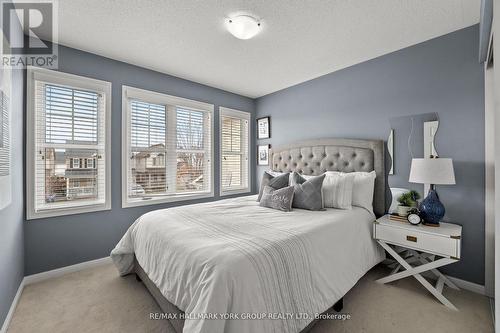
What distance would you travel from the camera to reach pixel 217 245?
138 centimetres

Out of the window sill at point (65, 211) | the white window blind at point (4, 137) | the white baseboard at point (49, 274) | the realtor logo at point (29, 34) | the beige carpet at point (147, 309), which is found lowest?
the beige carpet at point (147, 309)

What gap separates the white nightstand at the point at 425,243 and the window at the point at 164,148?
102 inches

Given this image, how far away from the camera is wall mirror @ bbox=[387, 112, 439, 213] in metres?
2.33

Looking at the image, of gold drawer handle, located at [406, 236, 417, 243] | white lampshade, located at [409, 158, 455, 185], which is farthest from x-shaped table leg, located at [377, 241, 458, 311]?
white lampshade, located at [409, 158, 455, 185]

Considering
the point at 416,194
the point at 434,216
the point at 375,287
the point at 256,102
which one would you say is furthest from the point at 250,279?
the point at 256,102

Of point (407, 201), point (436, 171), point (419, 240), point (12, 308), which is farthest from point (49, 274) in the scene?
point (436, 171)

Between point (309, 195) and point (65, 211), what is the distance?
8.91ft

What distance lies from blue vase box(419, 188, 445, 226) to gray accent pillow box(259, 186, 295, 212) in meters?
1.23

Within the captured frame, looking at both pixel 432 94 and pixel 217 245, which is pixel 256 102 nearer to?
pixel 432 94

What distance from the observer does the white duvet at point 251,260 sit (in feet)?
3.70

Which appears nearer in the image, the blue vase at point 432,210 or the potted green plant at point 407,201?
the blue vase at point 432,210

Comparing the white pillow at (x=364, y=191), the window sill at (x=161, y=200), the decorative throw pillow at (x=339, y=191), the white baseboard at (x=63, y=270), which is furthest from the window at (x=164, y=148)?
the white pillow at (x=364, y=191)

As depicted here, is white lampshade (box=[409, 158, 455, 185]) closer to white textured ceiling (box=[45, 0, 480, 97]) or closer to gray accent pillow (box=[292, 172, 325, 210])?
gray accent pillow (box=[292, 172, 325, 210])

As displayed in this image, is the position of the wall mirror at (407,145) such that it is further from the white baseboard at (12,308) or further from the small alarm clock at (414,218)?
the white baseboard at (12,308)
